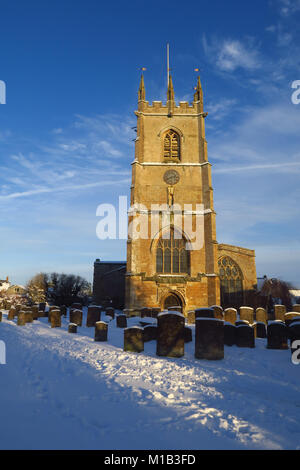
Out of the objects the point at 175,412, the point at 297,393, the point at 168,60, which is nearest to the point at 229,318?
the point at 297,393

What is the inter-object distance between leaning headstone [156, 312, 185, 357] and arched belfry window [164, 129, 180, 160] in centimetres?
1744

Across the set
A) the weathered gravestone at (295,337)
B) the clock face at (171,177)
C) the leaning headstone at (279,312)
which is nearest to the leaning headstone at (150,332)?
the weathered gravestone at (295,337)

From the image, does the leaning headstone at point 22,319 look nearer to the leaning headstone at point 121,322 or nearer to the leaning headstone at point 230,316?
the leaning headstone at point 121,322

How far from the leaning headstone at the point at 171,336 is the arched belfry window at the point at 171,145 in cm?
1744

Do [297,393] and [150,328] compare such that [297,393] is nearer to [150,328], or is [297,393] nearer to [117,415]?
[117,415]

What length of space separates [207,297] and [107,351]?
12.4 meters

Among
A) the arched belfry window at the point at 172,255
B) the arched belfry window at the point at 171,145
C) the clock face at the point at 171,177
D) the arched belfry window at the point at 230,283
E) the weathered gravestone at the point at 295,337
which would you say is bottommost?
the weathered gravestone at the point at 295,337

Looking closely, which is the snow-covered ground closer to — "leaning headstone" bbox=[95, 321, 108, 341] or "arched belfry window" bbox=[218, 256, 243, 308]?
"leaning headstone" bbox=[95, 321, 108, 341]

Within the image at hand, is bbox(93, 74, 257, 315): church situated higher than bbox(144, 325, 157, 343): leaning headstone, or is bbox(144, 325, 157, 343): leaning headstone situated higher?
bbox(93, 74, 257, 315): church

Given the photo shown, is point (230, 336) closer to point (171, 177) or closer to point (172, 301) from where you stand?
point (172, 301)

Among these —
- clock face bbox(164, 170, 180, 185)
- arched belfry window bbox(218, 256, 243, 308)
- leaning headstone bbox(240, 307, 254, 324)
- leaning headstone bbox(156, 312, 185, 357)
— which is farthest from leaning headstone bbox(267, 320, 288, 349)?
clock face bbox(164, 170, 180, 185)

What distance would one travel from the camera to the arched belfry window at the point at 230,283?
885 inches

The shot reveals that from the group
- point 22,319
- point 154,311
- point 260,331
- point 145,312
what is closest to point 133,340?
point 260,331

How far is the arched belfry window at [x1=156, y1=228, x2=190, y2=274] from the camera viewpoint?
20.2m
